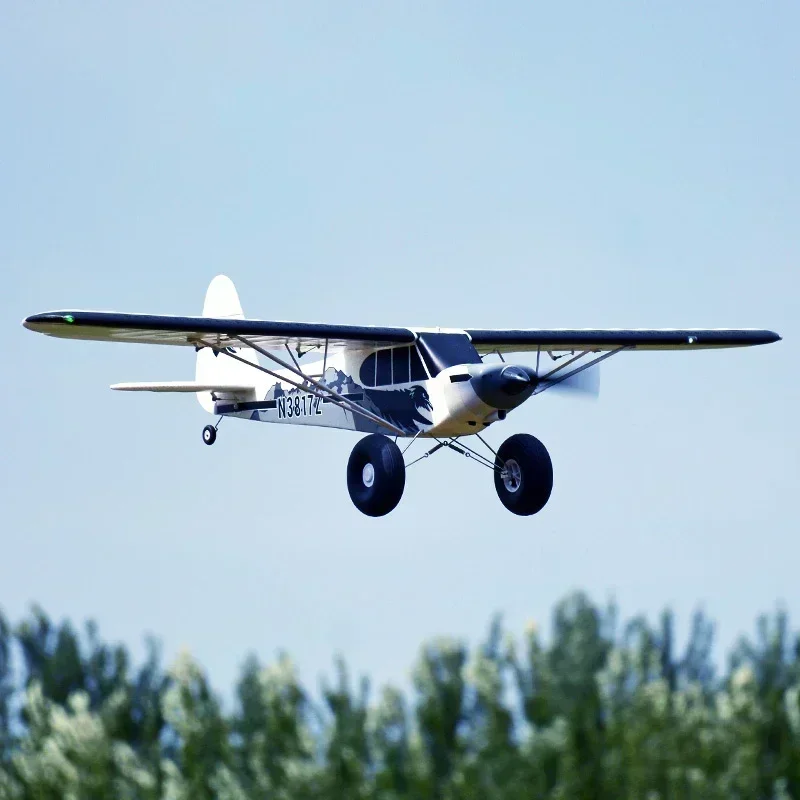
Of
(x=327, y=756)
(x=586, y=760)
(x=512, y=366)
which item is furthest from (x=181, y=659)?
(x=512, y=366)

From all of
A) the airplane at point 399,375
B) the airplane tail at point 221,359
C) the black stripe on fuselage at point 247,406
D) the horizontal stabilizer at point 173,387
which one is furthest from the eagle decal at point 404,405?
the horizontal stabilizer at point 173,387

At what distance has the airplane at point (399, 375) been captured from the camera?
70.7 feet

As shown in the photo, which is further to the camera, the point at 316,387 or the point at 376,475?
the point at 316,387

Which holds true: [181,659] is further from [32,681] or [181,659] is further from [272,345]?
[272,345]

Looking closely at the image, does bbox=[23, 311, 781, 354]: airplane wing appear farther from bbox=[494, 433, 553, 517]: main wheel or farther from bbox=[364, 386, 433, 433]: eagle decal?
bbox=[494, 433, 553, 517]: main wheel

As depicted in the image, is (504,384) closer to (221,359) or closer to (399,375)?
(399,375)

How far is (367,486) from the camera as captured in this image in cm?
2248

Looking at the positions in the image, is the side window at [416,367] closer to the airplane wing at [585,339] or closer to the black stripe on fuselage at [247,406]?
the airplane wing at [585,339]

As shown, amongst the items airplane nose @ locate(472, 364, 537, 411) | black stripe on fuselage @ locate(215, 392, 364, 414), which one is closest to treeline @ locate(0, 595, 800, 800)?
airplane nose @ locate(472, 364, 537, 411)

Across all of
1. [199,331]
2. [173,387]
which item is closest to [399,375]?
[199,331]

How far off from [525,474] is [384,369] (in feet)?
8.14

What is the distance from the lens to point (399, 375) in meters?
22.8

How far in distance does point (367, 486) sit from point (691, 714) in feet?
23.6

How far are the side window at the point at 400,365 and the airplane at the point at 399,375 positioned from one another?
0.05 ft
